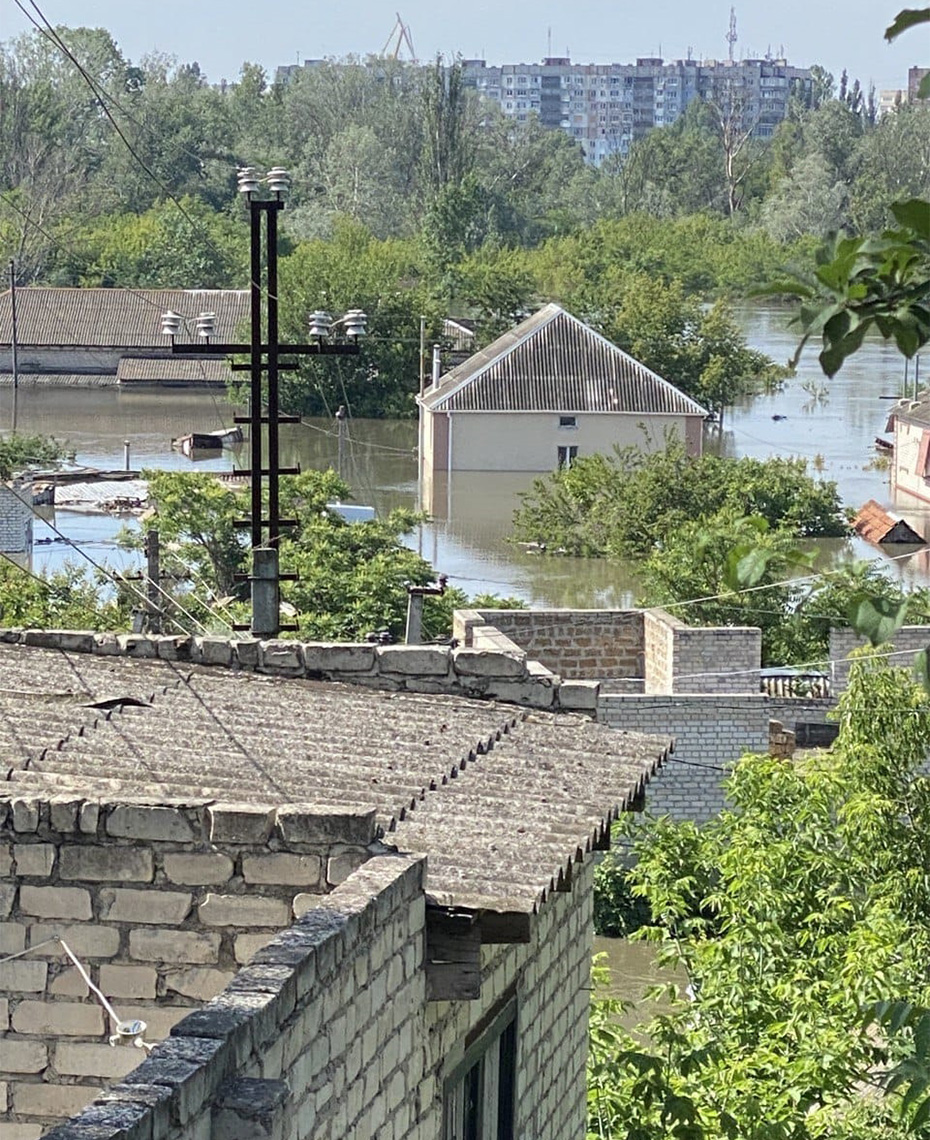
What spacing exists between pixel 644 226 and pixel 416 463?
41.9 m

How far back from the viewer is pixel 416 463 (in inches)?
2025

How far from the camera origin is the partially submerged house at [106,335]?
2608 inches

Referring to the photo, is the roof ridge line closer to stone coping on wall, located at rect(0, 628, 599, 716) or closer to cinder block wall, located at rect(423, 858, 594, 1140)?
stone coping on wall, located at rect(0, 628, 599, 716)

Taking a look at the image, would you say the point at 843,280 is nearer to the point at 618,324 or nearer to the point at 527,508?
the point at 527,508

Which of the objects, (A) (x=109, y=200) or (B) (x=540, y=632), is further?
(A) (x=109, y=200)

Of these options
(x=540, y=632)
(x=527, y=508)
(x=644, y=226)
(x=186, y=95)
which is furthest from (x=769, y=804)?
(x=186, y=95)

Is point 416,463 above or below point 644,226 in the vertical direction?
below

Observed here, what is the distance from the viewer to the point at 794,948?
38.4 feet

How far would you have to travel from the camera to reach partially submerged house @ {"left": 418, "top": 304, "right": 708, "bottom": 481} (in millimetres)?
47312

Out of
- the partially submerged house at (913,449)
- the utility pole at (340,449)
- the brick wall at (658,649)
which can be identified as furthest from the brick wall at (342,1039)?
the utility pole at (340,449)

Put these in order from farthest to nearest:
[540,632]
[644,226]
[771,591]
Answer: [644,226] < [771,591] < [540,632]

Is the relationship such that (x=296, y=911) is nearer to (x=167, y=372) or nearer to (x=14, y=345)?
(x=14, y=345)

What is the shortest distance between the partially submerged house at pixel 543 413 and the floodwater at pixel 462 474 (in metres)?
0.83

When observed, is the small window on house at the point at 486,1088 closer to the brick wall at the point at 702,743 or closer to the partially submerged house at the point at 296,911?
the partially submerged house at the point at 296,911
